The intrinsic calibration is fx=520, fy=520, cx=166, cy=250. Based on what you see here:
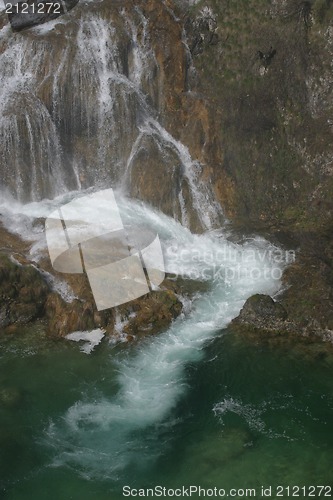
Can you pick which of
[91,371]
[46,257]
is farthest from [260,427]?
[46,257]

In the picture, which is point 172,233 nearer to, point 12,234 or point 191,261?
point 191,261

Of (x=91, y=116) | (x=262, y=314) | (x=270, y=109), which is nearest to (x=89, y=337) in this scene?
(x=262, y=314)

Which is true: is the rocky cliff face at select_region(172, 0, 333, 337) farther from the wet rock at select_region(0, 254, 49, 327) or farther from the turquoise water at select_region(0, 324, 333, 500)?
the wet rock at select_region(0, 254, 49, 327)

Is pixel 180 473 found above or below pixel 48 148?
below

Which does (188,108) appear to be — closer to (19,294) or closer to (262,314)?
(262,314)

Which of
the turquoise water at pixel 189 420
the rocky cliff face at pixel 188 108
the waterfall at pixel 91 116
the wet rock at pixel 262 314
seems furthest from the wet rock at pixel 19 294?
the rocky cliff face at pixel 188 108

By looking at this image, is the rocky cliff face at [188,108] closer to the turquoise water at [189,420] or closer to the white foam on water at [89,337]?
the white foam on water at [89,337]
